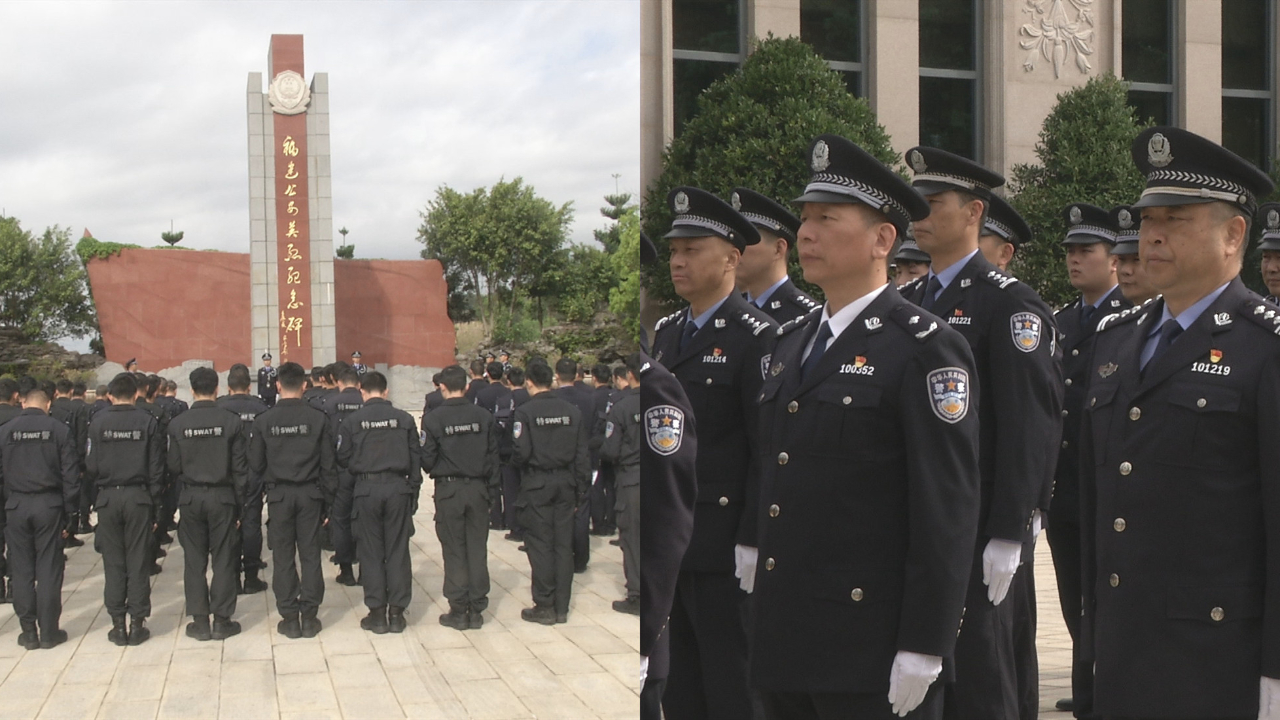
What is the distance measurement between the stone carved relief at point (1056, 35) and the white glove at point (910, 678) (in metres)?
12.3

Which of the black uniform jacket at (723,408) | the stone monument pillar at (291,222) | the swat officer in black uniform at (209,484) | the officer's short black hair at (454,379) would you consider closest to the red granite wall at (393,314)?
the stone monument pillar at (291,222)

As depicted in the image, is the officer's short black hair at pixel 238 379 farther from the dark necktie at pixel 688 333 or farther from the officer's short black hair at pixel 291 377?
the dark necktie at pixel 688 333

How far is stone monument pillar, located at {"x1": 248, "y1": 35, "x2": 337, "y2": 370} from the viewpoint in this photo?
1925cm

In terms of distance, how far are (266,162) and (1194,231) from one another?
18.8m

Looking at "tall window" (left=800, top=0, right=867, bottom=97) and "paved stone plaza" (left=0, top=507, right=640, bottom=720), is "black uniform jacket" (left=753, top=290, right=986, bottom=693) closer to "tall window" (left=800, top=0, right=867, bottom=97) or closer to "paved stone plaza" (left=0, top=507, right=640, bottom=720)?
"paved stone plaza" (left=0, top=507, right=640, bottom=720)

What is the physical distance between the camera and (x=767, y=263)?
2.62 metres

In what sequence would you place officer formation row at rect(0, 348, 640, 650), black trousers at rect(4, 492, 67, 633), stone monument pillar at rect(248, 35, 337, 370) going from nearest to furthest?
black trousers at rect(4, 492, 67, 633), officer formation row at rect(0, 348, 640, 650), stone monument pillar at rect(248, 35, 337, 370)

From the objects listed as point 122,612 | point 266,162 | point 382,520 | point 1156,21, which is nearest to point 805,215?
point 122,612

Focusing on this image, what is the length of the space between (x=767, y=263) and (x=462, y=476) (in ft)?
14.1

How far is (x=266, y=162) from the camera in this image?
19.3 metres

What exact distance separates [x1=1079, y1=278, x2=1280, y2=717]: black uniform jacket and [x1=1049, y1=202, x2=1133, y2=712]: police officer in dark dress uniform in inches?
62.6

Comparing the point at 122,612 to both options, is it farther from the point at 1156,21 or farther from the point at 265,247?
the point at 265,247

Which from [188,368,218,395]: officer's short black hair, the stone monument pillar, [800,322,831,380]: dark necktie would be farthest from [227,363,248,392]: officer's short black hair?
the stone monument pillar

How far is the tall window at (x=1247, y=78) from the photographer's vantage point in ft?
47.8
